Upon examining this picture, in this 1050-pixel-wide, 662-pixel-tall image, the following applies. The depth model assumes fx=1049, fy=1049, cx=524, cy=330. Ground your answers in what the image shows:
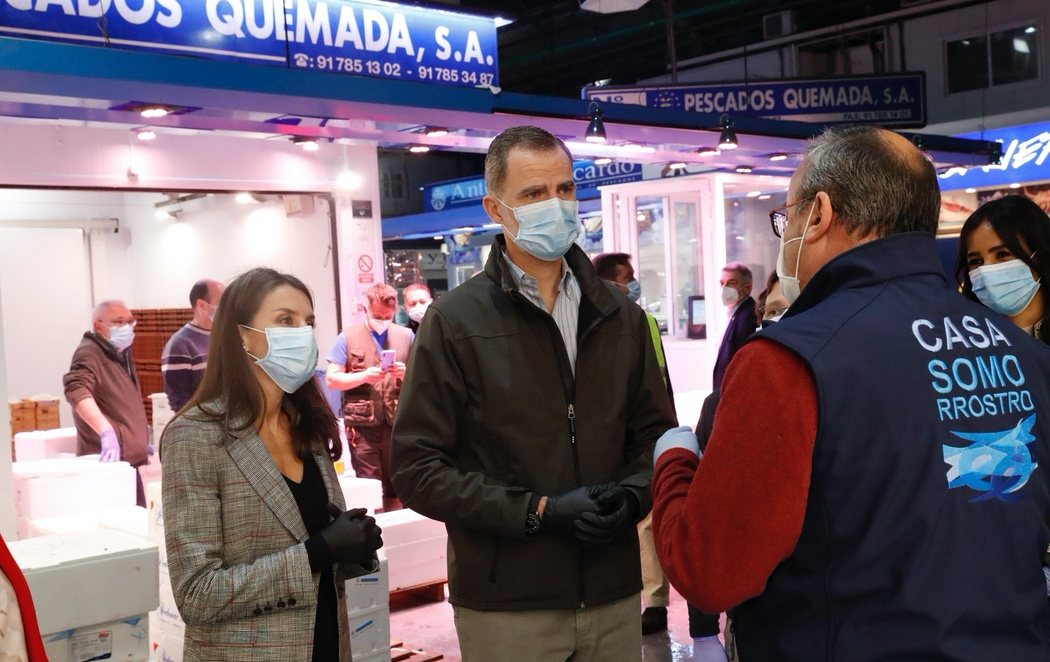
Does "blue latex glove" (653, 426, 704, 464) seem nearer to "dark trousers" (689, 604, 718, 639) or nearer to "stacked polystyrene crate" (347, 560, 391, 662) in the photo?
"dark trousers" (689, 604, 718, 639)

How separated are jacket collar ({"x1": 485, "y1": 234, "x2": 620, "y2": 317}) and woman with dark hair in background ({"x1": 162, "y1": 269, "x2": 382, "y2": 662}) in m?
0.58

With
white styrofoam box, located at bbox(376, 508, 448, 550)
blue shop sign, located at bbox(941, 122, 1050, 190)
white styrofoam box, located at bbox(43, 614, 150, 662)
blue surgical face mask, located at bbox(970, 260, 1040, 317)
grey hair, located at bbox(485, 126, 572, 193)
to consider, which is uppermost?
blue shop sign, located at bbox(941, 122, 1050, 190)

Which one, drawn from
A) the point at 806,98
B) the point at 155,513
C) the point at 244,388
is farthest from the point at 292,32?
the point at 806,98

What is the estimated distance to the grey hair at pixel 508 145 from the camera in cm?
246

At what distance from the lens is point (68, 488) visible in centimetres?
601

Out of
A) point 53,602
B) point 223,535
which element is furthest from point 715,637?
point 53,602

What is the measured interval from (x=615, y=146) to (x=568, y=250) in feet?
17.1

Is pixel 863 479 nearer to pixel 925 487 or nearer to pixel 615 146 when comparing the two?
pixel 925 487

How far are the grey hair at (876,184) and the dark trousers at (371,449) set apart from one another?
5.53 m

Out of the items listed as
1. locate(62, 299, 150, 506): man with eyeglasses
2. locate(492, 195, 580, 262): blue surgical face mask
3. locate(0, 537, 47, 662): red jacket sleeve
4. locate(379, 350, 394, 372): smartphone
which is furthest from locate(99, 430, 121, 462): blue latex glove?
locate(0, 537, 47, 662): red jacket sleeve

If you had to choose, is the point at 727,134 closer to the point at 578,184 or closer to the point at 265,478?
the point at 265,478

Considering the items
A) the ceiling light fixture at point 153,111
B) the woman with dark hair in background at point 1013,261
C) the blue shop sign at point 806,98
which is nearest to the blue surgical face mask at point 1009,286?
the woman with dark hair in background at point 1013,261

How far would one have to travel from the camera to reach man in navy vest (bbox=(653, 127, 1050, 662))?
4.69ft

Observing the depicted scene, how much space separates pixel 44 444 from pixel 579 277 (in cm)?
728
